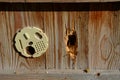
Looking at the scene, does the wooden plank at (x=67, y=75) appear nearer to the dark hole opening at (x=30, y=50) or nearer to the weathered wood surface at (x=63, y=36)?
the weathered wood surface at (x=63, y=36)

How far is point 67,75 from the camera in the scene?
218 centimetres

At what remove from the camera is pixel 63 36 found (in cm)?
212

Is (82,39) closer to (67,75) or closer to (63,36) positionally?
(63,36)

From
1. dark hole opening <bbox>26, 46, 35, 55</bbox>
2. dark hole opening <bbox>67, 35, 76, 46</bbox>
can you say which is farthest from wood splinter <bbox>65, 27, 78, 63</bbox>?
dark hole opening <bbox>26, 46, 35, 55</bbox>

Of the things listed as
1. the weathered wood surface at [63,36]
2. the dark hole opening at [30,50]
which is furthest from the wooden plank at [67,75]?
the dark hole opening at [30,50]

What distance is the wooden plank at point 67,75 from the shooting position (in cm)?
219

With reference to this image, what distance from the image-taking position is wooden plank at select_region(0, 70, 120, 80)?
2189 millimetres

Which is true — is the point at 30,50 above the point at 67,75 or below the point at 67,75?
above

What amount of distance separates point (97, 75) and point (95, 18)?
14.3 inches

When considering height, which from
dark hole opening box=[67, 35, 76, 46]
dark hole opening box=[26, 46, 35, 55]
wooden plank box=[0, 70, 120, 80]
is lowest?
wooden plank box=[0, 70, 120, 80]

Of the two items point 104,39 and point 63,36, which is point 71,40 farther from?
point 104,39

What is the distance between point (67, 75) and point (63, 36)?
0.81ft

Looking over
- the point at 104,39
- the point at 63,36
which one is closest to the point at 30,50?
the point at 63,36

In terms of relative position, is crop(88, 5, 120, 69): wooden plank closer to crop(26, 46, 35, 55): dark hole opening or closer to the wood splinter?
the wood splinter
